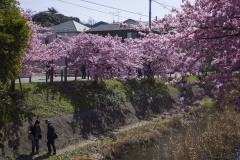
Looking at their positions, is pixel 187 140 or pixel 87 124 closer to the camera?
pixel 187 140

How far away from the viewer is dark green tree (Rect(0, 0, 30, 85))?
12.9 m

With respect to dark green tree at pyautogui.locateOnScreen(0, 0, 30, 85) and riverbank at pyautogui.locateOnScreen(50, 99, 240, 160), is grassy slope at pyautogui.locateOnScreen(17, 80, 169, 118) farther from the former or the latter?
dark green tree at pyautogui.locateOnScreen(0, 0, 30, 85)

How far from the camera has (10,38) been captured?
510 inches

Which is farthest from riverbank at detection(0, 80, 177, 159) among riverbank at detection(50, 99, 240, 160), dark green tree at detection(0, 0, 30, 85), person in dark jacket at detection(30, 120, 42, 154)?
dark green tree at detection(0, 0, 30, 85)

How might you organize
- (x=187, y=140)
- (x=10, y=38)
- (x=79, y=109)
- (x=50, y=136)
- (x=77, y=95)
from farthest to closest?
(x=77, y=95) < (x=79, y=109) < (x=50, y=136) < (x=187, y=140) < (x=10, y=38)

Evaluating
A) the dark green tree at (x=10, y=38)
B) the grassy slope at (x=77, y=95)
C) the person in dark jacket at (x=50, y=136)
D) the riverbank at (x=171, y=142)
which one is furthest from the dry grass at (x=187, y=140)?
the dark green tree at (x=10, y=38)

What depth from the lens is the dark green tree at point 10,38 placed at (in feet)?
42.2

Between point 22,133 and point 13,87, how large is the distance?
370cm

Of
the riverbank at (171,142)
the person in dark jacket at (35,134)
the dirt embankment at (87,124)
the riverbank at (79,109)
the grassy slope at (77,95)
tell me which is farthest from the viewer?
the grassy slope at (77,95)

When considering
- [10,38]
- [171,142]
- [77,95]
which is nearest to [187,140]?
[171,142]

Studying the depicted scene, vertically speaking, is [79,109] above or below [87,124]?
above

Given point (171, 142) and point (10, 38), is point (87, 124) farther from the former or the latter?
point (10, 38)

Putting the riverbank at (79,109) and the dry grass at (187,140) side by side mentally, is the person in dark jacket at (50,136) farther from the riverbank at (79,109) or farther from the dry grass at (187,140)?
the dry grass at (187,140)

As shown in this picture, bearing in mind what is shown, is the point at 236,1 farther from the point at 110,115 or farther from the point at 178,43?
the point at 110,115
